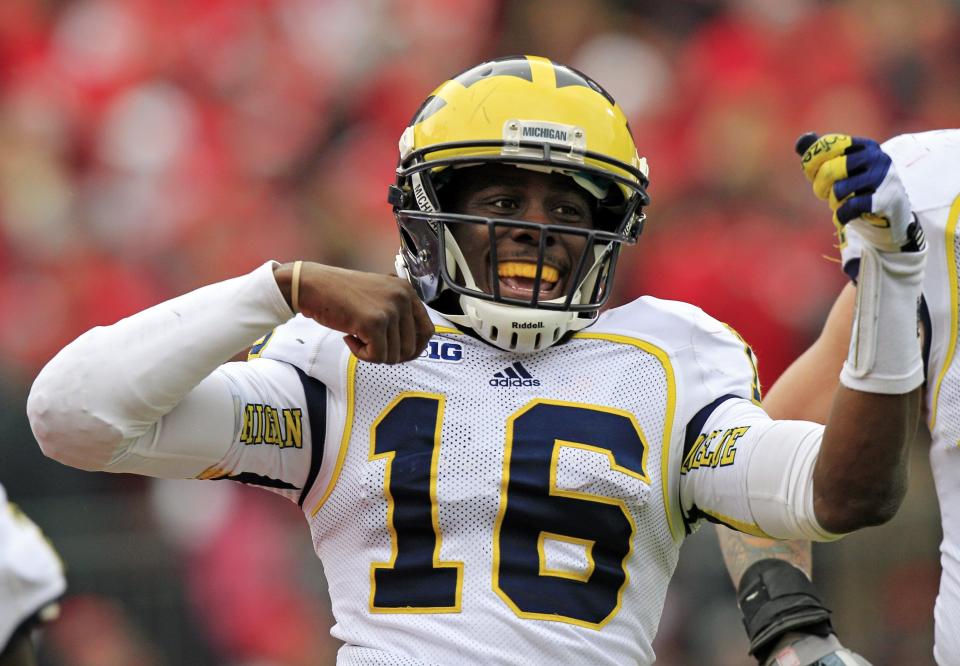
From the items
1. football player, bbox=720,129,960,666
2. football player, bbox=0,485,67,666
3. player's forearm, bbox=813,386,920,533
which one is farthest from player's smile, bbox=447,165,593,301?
football player, bbox=0,485,67,666

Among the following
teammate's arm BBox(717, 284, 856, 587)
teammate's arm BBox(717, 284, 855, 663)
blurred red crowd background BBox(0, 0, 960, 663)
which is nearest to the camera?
teammate's arm BBox(717, 284, 855, 663)

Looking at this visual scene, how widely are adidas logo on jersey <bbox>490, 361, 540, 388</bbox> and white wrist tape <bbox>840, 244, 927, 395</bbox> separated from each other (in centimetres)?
67

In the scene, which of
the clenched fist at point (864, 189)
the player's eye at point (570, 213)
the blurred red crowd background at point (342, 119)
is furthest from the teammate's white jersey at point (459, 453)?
the blurred red crowd background at point (342, 119)

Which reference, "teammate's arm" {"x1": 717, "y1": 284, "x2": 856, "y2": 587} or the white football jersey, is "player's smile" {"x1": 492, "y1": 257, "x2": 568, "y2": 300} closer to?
the white football jersey

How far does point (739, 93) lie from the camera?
6.96 meters

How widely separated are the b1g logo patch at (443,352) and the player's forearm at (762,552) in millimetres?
687

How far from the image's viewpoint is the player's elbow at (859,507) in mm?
2414

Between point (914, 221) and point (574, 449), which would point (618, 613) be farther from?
point (914, 221)

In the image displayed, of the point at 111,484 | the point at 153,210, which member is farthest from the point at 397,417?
the point at 153,210

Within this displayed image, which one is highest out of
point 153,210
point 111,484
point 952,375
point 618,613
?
point 952,375

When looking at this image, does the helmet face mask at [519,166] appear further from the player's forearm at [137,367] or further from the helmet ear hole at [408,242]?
the player's forearm at [137,367]

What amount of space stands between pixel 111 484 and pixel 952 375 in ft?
12.9

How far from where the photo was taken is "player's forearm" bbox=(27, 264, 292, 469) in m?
2.51

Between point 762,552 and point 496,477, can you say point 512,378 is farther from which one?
point 762,552
